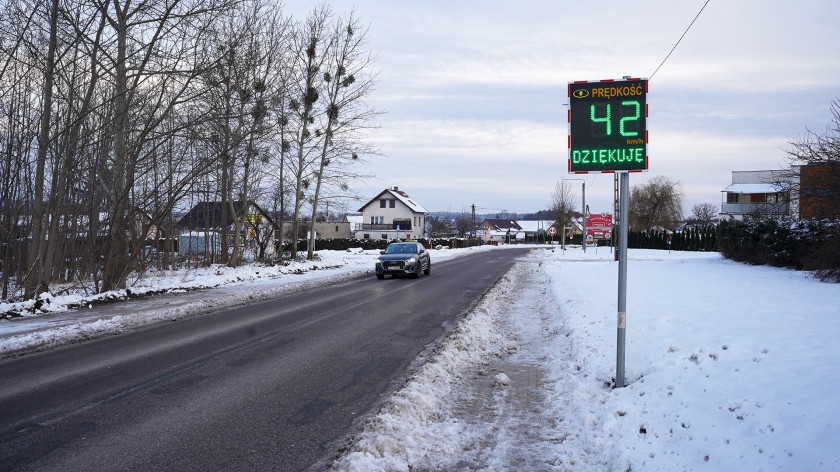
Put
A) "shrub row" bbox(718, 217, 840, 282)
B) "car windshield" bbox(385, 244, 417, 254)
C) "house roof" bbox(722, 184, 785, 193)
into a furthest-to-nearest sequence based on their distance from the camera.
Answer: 1. "house roof" bbox(722, 184, 785, 193)
2. "car windshield" bbox(385, 244, 417, 254)
3. "shrub row" bbox(718, 217, 840, 282)

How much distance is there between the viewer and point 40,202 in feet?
48.5

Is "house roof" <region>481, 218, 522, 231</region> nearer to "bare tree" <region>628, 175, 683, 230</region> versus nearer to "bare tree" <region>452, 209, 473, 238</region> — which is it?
"bare tree" <region>452, 209, 473, 238</region>

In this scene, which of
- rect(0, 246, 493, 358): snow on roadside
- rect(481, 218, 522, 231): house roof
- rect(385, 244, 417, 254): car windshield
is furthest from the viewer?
rect(481, 218, 522, 231): house roof

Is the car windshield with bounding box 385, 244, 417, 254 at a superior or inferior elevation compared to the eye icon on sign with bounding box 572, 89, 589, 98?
inferior

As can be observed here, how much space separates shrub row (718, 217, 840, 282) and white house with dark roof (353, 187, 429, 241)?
2742 inches

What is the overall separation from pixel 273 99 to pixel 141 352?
34.5ft

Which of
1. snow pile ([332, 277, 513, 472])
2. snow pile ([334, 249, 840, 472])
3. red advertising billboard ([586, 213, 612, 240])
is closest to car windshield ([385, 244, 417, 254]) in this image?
snow pile ([334, 249, 840, 472])

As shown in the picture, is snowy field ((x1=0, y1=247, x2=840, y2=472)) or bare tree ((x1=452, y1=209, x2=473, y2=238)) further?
bare tree ((x1=452, y1=209, x2=473, y2=238))

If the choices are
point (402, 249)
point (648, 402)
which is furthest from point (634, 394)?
point (402, 249)

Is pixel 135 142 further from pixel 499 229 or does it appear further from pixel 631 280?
pixel 499 229

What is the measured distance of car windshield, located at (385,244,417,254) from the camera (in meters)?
25.1

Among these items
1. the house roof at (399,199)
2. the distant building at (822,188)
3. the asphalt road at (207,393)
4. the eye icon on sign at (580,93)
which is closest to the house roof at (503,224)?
the house roof at (399,199)

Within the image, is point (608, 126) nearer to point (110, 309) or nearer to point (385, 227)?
point (110, 309)

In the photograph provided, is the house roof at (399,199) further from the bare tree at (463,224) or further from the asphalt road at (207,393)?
the asphalt road at (207,393)
